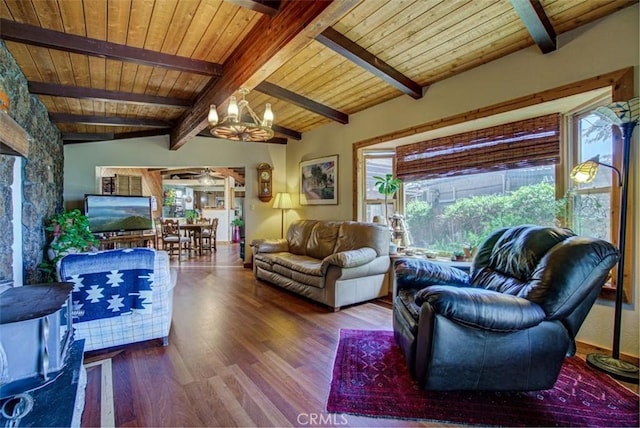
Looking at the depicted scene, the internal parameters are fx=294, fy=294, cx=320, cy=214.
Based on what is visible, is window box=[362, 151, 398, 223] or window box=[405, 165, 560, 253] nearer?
window box=[405, 165, 560, 253]

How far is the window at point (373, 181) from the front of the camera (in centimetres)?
444

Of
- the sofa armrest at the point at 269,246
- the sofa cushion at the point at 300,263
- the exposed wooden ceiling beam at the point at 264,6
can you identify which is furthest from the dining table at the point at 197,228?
the exposed wooden ceiling beam at the point at 264,6

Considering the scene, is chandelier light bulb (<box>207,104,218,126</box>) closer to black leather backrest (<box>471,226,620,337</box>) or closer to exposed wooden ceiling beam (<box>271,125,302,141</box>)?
exposed wooden ceiling beam (<box>271,125,302,141</box>)

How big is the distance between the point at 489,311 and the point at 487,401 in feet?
1.93

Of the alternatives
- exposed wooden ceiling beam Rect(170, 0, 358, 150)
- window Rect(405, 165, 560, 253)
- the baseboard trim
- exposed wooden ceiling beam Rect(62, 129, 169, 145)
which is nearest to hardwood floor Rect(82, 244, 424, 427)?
window Rect(405, 165, 560, 253)

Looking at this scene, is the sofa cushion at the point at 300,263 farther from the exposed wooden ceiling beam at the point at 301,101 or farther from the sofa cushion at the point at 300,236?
the exposed wooden ceiling beam at the point at 301,101

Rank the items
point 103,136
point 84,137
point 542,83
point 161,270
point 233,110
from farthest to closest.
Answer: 1. point 103,136
2. point 84,137
3. point 233,110
4. point 542,83
5. point 161,270

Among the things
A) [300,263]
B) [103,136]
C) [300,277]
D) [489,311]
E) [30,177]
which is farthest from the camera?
[103,136]

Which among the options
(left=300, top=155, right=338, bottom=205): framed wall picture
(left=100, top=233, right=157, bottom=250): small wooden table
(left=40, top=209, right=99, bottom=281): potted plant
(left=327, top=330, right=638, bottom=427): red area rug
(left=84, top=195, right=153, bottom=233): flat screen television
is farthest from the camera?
(left=100, top=233, right=157, bottom=250): small wooden table

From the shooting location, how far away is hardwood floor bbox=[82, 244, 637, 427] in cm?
164

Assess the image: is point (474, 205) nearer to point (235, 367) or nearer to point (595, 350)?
point (595, 350)

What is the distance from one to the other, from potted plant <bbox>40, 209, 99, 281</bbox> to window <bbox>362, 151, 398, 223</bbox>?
3728 mm

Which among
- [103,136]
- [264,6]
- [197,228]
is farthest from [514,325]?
[197,228]

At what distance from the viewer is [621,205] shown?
2107 millimetres
